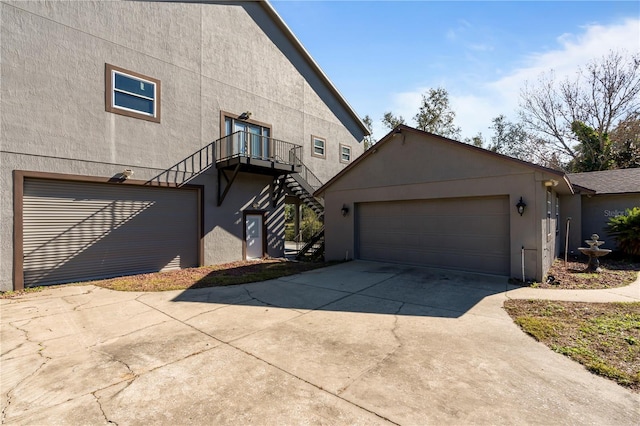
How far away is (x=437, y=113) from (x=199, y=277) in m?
25.8

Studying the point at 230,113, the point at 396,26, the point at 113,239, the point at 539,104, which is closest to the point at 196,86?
the point at 230,113

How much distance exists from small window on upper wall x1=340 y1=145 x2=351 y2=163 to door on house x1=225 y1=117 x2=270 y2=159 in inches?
236

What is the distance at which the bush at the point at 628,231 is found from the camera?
A: 10.9 metres

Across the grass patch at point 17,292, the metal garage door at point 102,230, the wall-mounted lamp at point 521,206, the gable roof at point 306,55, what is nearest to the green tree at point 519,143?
the gable roof at point 306,55

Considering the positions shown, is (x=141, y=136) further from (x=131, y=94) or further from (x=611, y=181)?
(x=611, y=181)

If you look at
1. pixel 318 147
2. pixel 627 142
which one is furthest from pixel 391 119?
pixel 627 142

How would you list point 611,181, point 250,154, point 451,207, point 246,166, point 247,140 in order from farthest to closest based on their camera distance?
point 611,181, point 247,140, point 250,154, point 246,166, point 451,207

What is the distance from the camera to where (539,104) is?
83.1ft

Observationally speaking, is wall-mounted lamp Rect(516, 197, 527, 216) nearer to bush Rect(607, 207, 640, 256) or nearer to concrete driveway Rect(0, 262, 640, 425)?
concrete driveway Rect(0, 262, 640, 425)

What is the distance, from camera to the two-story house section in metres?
7.92

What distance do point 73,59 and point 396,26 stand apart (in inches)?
385

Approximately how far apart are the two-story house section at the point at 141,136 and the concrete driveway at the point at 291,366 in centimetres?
298

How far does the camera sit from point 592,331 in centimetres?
463

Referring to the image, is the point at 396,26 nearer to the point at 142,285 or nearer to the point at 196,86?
the point at 196,86
